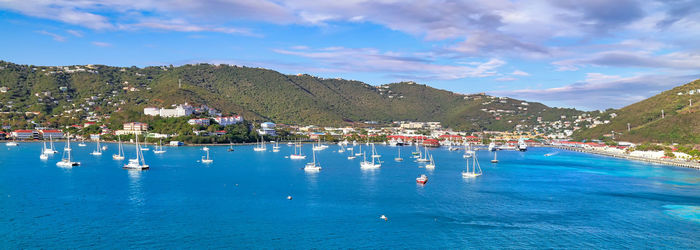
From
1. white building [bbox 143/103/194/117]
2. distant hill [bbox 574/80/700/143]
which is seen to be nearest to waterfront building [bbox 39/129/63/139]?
white building [bbox 143/103/194/117]

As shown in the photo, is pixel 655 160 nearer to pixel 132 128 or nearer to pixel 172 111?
pixel 172 111

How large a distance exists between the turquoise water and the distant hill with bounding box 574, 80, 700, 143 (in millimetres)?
52196

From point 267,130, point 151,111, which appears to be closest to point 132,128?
point 151,111

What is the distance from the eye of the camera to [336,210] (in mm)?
34375

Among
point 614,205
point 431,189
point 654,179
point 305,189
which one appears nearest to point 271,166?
point 305,189

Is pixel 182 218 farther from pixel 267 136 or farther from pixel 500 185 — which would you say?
pixel 267 136

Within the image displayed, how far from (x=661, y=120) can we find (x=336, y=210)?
107703mm

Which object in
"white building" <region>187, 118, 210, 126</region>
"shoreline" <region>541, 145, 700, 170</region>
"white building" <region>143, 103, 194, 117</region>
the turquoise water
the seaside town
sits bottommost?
the turquoise water

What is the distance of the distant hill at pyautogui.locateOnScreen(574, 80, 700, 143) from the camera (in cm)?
9912

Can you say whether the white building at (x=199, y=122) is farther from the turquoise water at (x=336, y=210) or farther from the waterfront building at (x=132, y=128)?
the turquoise water at (x=336, y=210)

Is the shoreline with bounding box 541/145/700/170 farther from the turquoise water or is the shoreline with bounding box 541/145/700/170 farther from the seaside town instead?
the turquoise water

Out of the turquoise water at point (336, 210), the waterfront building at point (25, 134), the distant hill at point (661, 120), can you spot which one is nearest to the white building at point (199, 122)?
the waterfront building at point (25, 134)

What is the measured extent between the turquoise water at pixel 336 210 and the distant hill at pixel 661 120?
171ft

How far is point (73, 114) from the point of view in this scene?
136 metres
